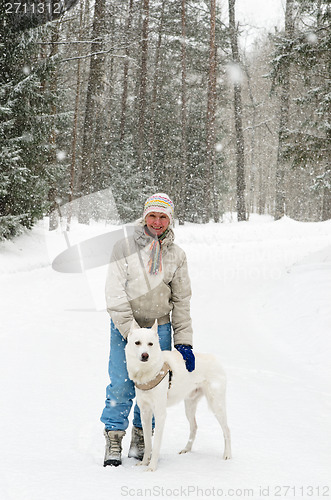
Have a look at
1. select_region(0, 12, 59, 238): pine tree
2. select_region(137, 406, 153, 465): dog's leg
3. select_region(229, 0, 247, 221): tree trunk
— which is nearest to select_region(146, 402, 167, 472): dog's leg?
select_region(137, 406, 153, 465): dog's leg

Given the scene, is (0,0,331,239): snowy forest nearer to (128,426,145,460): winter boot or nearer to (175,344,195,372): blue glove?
(175,344,195,372): blue glove

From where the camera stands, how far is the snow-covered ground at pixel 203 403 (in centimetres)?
346

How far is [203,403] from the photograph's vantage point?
244 inches

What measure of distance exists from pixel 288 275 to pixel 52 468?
996 cm

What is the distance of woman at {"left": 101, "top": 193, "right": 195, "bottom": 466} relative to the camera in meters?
3.84

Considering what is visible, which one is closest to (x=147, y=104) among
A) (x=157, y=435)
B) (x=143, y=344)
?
(x=143, y=344)

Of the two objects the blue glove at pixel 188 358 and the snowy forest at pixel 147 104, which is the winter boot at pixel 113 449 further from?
the snowy forest at pixel 147 104

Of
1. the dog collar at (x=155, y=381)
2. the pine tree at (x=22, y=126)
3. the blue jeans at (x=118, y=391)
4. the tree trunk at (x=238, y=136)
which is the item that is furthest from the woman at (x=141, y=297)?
the tree trunk at (x=238, y=136)

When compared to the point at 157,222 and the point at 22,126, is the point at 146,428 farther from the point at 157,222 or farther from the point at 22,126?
the point at 22,126

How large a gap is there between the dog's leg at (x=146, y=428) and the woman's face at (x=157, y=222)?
57.7 inches

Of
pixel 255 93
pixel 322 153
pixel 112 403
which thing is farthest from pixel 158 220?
pixel 255 93

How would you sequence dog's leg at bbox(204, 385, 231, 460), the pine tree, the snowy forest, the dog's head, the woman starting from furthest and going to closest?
the pine tree < the snowy forest < dog's leg at bbox(204, 385, 231, 460) < the woman < the dog's head

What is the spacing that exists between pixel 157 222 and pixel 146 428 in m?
1.71

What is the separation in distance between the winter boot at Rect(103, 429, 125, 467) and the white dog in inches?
8.5
